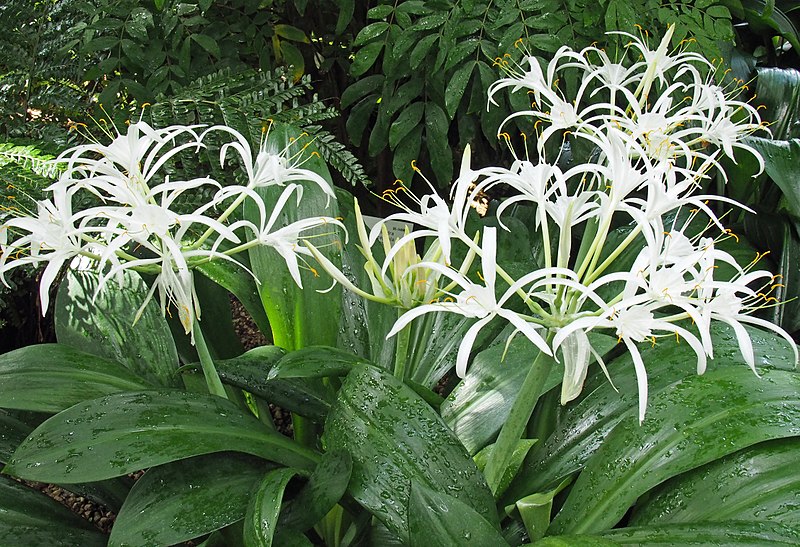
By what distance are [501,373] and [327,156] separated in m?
0.60

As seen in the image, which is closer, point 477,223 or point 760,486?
point 760,486

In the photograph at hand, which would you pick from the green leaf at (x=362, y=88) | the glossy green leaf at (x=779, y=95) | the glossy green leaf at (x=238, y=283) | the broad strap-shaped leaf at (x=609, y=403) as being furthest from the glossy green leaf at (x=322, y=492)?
the glossy green leaf at (x=779, y=95)

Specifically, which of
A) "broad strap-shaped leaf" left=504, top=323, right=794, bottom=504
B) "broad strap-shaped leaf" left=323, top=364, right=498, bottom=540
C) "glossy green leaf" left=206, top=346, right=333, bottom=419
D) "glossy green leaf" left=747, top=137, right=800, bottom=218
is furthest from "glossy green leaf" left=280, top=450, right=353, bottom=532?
"glossy green leaf" left=747, top=137, right=800, bottom=218

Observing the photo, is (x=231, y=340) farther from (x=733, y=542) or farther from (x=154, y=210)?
(x=733, y=542)

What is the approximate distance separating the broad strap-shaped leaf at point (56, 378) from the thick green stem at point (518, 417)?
506 millimetres

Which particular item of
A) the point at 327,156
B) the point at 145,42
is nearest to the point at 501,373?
the point at 327,156

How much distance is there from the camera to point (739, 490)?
85 centimetres

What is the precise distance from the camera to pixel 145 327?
3.75 ft

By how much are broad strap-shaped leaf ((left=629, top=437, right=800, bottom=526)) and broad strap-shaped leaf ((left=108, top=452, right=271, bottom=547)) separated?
1.64ft

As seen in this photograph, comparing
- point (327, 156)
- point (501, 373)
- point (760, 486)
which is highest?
point (327, 156)

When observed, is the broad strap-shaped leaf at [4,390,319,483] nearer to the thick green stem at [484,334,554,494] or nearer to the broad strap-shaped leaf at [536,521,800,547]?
the thick green stem at [484,334,554,494]

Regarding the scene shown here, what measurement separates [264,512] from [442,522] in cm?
19

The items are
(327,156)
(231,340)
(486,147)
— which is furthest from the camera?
(486,147)

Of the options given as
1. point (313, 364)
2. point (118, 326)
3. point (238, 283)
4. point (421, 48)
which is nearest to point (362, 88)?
point (421, 48)
